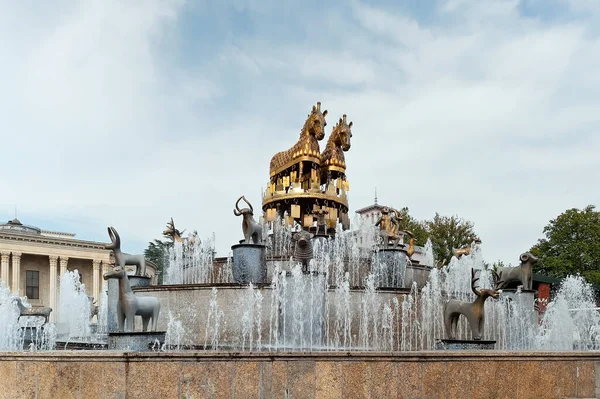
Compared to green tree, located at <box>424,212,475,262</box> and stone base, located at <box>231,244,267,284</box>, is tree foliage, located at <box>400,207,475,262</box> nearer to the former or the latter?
green tree, located at <box>424,212,475,262</box>

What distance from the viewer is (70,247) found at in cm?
7112

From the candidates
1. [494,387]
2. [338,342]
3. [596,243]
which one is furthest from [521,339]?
[596,243]

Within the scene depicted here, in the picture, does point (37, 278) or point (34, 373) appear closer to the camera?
point (34, 373)

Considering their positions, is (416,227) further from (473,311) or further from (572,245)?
(473,311)

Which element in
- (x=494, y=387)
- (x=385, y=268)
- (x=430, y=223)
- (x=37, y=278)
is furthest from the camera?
(x=37, y=278)

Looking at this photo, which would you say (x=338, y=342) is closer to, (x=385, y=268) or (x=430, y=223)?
(x=385, y=268)

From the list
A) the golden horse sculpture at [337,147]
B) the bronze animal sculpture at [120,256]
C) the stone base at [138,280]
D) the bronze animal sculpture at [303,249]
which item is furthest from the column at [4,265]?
the bronze animal sculpture at [303,249]

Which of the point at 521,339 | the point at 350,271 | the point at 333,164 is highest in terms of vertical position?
the point at 333,164

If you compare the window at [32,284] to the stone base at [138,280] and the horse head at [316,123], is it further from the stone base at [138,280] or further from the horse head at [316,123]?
the stone base at [138,280]

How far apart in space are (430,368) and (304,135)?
19638 millimetres

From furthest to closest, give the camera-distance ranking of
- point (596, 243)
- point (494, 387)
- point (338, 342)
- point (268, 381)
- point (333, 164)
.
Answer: point (596, 243) < point (333, 164) < point (338, 342) < point (494, 387) < point (268, 381)

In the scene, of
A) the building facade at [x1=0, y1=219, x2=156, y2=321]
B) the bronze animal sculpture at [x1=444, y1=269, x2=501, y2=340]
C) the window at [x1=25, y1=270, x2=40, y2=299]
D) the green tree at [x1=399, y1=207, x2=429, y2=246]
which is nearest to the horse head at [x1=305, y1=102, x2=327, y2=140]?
the bronze animal sculpture at [x1=444, y1=269, x2=501, y2=340]

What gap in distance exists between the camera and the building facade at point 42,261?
66875 mm

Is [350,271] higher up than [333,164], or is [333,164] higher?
[333,164]
